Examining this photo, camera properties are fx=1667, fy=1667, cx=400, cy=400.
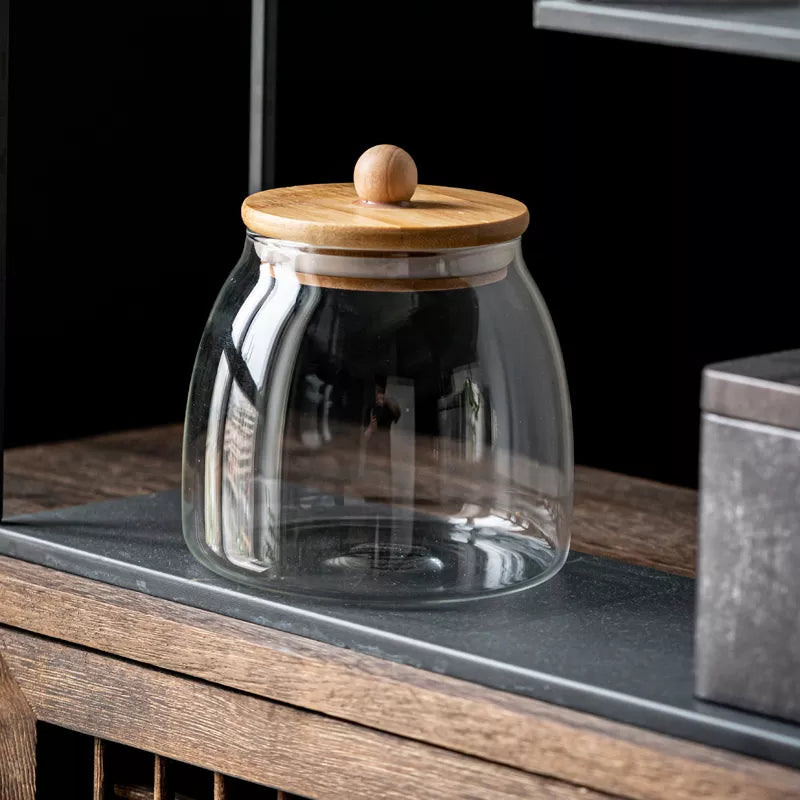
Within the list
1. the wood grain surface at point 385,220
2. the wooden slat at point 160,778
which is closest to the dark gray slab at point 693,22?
the wood grain surface at point 385,220

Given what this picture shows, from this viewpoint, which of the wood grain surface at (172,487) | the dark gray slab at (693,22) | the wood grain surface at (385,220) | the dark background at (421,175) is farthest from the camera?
the dark background at (421,175)

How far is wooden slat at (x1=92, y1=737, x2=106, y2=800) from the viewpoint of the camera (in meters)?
0.96

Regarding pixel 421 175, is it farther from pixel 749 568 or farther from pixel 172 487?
pixel 749 568

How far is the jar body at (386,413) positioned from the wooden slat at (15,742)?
0.14 metres

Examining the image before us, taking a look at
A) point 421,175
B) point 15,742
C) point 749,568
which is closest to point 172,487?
point 15,742

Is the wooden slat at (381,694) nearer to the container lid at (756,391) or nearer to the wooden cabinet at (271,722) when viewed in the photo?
the wooden cabinet at (271,722)

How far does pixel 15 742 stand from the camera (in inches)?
39.3

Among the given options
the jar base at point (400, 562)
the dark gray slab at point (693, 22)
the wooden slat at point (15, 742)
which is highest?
the dark gray slab at point (693, 22)

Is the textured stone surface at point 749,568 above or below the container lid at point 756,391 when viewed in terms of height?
below

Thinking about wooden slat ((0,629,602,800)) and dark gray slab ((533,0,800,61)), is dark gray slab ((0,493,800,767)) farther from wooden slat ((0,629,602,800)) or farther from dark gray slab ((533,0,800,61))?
dark gray slab ((533,0,800,61))

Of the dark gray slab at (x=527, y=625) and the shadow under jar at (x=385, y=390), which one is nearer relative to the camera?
the dark gray slab at (x=527, y=625)

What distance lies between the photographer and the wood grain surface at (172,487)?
42.8 inches

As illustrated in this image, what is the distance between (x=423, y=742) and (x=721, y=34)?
367mm

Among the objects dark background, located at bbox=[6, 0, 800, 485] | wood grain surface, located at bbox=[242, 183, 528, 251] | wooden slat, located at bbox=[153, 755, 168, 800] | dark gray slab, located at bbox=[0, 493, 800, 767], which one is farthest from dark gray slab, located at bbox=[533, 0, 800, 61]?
dark background, located at bbox=[6, 0, 800, 485]
